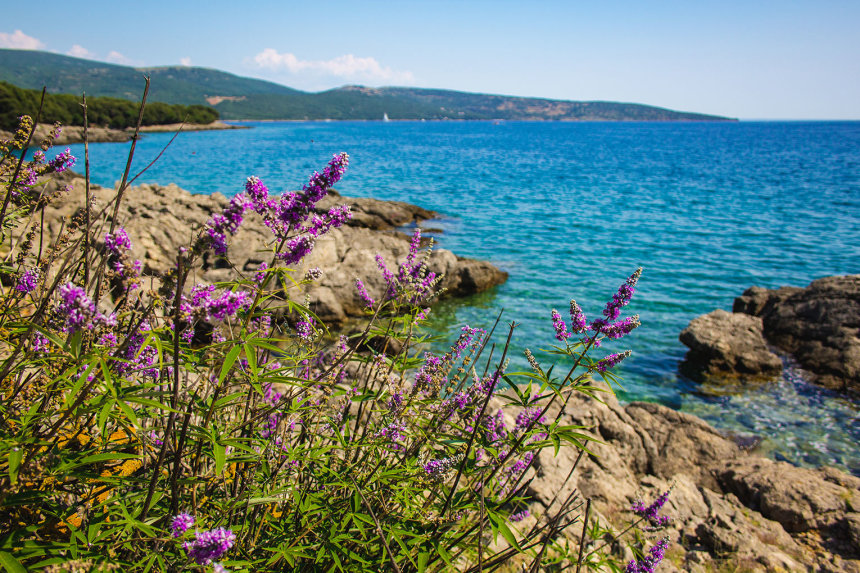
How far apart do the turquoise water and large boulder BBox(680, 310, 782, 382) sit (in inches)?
22.8

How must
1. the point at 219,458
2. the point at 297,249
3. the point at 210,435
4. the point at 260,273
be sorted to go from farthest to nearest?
1. the point at 260,273
2. the point at 297,249
3. the point at 210,435
4. the point at 219,458

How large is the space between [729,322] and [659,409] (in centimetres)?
761

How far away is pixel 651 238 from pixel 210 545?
35624mm

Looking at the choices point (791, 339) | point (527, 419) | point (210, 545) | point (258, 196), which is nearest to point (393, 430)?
point (527, 419)

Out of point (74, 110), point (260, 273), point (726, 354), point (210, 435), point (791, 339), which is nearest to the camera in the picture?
point (210, 435)

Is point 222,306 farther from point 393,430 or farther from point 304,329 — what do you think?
point 304,329

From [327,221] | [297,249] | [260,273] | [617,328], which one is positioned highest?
[327,221]

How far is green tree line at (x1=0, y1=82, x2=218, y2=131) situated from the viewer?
73.8 meters

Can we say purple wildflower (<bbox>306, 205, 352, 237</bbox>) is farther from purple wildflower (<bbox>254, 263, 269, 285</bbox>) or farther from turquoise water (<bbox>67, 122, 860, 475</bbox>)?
turquoise water (<bbox>67, 122, 860, 475</bbox>)

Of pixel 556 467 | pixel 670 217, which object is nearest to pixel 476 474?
pixel 556 467

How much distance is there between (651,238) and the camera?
33000 mm

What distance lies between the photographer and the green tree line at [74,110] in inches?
2904

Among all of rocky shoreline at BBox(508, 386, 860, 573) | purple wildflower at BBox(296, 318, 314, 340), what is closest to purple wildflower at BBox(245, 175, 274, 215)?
purple wildflower at BBox(296, 318, 314, 340)

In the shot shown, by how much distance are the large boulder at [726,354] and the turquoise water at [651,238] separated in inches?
22.8
